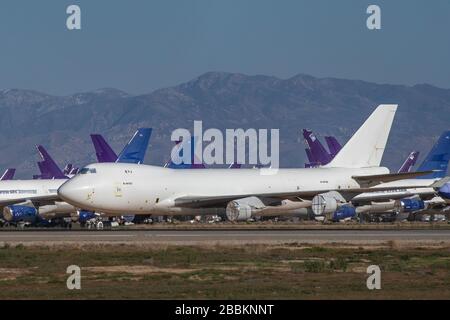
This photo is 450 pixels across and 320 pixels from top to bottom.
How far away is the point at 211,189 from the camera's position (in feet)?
296

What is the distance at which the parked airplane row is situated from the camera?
8588cm

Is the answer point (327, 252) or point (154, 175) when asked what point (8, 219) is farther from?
point (327, 252)

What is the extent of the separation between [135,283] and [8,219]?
202ft

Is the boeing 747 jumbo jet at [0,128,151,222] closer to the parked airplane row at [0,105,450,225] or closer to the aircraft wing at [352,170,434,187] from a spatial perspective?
the parked airplane row at [0,105,450,225]

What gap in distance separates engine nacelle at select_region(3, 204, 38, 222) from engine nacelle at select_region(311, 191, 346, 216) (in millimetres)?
25723

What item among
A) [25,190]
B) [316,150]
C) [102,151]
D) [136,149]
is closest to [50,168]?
[102,151]

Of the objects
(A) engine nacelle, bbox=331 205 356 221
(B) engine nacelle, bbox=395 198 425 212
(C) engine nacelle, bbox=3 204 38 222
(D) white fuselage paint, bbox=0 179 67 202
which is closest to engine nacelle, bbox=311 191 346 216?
(A) engine nacelle, bbox=331 205 356 221

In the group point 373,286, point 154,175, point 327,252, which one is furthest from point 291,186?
point 373,286

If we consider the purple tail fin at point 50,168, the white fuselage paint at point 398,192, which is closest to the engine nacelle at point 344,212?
the white fuselage paint at point 398,192

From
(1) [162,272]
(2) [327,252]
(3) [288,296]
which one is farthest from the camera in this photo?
(2) [327,252]

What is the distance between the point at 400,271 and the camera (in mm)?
44312

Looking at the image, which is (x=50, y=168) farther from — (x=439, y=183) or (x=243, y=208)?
(x=243, y=208)

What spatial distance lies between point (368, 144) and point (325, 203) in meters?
15.3

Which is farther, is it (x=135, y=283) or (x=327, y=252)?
(x=327, y=252)
